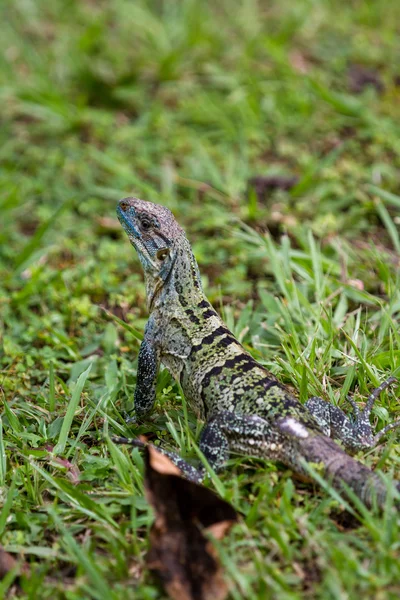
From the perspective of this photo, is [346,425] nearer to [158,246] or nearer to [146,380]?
[146,380]

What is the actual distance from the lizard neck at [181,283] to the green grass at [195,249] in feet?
1.39

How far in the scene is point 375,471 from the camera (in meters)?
3.80

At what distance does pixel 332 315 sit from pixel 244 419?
5.37ft

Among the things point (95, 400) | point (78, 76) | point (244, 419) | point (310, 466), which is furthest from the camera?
point (78, 76)

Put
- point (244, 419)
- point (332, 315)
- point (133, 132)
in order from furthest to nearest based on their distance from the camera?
1. point (133, 132)
2. point (332, 315)
3. point (244, 419)

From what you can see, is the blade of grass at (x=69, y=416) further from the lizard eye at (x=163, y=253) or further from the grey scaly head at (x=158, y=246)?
the lizard eye at (x=163, y=253)

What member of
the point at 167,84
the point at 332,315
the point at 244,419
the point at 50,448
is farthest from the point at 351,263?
the point at 167,84

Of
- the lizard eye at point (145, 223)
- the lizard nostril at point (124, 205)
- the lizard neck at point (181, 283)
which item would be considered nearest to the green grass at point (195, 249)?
the lizard neck at point (181, 283)

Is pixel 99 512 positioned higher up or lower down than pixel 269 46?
lower down

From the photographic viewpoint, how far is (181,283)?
15.9 feet

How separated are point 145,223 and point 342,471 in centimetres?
230

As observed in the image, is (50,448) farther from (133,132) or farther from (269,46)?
(269,46)

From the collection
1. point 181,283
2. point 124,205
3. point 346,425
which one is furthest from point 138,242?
point 346,425

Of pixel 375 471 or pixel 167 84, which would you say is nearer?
pixel 375 471
